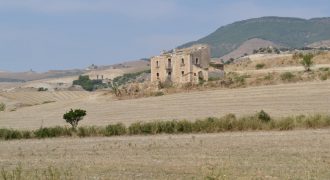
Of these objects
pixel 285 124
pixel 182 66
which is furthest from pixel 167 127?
pixel 182 66

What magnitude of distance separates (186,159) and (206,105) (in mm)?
35536

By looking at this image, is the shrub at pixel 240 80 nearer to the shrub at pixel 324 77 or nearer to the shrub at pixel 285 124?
the shrub at pixel 324 77

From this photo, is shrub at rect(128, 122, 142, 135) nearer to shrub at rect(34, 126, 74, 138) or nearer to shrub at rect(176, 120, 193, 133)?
shrub at rect(176, 120, 193, 133)

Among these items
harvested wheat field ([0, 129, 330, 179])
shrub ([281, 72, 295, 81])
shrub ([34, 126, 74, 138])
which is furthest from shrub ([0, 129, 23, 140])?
shrub ([281, 72, 295, 81])

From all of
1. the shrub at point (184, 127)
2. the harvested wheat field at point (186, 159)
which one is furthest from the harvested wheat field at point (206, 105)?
the harvested wheat field at point (186, 159)

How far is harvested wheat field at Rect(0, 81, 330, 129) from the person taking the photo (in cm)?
4778

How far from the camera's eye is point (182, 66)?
81.2 m

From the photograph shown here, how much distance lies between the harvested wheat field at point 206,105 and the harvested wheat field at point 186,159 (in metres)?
17.5

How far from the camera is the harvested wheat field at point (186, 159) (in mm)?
16281

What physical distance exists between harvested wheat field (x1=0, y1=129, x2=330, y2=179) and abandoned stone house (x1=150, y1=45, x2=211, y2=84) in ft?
164

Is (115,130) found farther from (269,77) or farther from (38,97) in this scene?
(38,97)

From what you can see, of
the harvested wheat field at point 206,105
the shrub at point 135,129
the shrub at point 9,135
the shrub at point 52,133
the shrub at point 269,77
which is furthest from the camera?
the shrub at point 269,77

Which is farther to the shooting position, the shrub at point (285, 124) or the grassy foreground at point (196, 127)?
the grassy foreground at point (196, 127)

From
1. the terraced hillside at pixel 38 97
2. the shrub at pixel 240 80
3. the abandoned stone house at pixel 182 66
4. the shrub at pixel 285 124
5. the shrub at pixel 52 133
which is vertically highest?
the abandoned stone house at pixel 182 66
